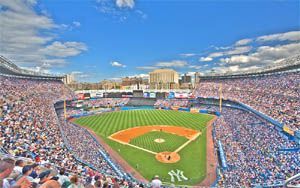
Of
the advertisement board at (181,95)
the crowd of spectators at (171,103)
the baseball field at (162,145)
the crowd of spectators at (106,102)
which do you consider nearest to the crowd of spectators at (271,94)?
the crowd of spectators at (171,103)

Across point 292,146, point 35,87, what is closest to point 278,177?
point 292,146

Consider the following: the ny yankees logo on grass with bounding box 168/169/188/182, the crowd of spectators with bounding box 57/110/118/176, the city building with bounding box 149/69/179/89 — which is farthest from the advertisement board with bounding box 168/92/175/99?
the city building with bounding box 149/69/179/89

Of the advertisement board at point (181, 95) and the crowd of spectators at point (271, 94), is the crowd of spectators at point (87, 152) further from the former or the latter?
the advertisement board at point (181, 95)

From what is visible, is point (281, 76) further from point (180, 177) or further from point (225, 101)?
point (180, 177)

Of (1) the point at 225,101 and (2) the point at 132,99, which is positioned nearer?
(1) the point at 225,101

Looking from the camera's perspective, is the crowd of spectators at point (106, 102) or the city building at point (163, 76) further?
the city building at point (163, 76)

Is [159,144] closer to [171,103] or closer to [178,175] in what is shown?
[178,175]

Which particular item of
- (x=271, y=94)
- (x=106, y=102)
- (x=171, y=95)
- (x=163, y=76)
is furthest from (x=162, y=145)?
(x=163, y=76)
